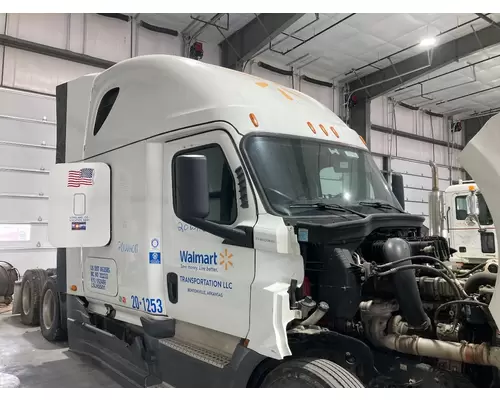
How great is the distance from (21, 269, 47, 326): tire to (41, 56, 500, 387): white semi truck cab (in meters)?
2.98

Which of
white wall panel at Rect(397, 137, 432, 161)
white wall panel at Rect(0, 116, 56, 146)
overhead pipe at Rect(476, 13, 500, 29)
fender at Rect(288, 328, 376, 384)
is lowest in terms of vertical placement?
fender at Rect(288, 328, 376, 384)

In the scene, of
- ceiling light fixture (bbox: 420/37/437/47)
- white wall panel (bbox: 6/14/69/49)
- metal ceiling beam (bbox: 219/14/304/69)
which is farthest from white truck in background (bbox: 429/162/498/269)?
white wall panel (bbox: 6/14/69/49)

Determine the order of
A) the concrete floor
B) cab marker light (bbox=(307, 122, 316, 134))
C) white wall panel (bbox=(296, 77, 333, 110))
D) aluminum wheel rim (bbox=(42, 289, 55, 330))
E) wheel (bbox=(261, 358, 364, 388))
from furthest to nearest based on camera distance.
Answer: white wall panel (bbox=(296, 77, 333, 110)), aluminum wheel rim (bbox=(42, 289, 55, 330)), the concrete floor, cab marker light (bbox=(307, 122, 316, 134)), wheel (bbox=(261, 358, 364, 388))

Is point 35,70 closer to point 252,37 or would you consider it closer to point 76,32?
point 76,32

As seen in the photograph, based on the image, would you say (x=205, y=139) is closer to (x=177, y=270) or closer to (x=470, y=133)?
(x=177, y=270)

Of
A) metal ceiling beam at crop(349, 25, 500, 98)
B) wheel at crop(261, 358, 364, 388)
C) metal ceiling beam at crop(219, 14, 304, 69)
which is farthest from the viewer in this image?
metal ceiling beam at crop(349, 25, 500, 98)

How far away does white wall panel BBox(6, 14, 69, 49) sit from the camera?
8.39m

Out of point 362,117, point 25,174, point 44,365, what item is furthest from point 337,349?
point 362,117

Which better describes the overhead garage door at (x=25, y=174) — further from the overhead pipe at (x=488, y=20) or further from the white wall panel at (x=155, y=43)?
the overhead pipe at (x=488, y=20)

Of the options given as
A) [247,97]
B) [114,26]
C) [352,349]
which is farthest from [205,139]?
[114,26]

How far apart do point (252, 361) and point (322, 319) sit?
0.58 m

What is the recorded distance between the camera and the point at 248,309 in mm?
3225

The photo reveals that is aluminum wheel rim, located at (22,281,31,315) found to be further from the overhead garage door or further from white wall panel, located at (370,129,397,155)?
white wall panel, located at (370,129,397,155)
